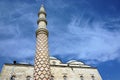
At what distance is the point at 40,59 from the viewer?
10.6 metres

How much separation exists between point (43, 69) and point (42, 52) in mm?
1332

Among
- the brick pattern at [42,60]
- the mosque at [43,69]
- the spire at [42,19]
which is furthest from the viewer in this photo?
the spire at [42,19]

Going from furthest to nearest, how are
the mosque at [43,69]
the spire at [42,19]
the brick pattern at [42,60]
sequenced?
1. the spire at [42,19]
2. the mosque at [43,69]
3. the brick pattern at [42,60]

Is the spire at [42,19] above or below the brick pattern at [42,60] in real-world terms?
above

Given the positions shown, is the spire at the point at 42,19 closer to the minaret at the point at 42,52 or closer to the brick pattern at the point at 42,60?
the minaret at the point at 42,52

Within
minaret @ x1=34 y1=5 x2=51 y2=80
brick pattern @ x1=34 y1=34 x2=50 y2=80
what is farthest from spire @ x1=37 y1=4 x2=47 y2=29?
brick pattern @ x1=34 y1=34 x2=50 y2=80

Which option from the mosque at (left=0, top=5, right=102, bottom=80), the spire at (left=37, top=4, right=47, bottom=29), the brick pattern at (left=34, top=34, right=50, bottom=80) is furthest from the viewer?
the spire at (left=37, top=4, right=47, bottom=29)

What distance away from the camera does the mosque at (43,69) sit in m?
10.4

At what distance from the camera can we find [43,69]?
10.1 meters

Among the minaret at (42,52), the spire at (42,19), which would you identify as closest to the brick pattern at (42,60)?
the minaret at (42,52)

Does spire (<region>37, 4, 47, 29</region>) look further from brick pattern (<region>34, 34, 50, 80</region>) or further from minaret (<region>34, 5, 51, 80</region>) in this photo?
brick pattern (<region>34, 34, 50, 80</region>)

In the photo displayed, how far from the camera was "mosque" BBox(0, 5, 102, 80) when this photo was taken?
408 inches

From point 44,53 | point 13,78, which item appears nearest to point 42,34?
point 44,53

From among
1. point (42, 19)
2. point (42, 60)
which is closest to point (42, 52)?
point (42, 60)
